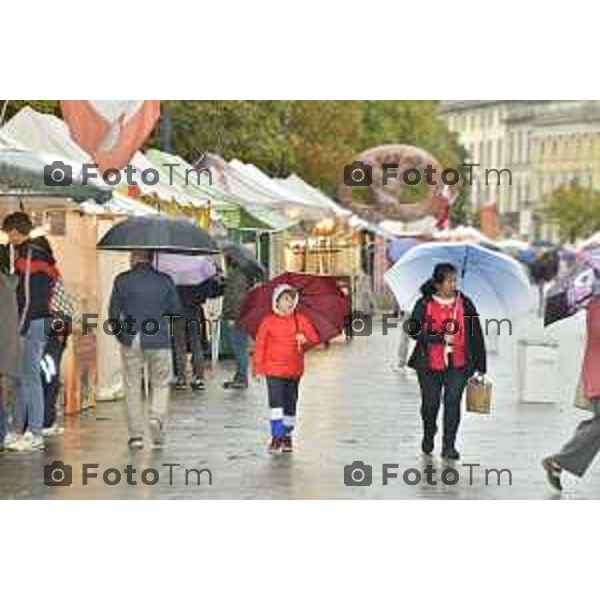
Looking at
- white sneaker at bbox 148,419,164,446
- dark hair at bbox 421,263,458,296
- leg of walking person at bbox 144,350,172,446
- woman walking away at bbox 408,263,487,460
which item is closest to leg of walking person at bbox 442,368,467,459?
woman walking away at bbox 408,263,487,460

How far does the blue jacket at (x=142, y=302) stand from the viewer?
12.4 metres

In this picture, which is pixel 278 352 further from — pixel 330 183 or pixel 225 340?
pixel 330 183

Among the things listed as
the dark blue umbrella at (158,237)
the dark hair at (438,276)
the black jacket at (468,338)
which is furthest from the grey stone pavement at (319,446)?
the dark blue umbrella at (158,237)

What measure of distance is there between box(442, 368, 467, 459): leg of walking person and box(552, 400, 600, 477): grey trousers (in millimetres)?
1336

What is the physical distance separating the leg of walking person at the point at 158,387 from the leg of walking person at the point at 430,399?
5.85 ft

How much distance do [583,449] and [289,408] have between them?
99.9 inches

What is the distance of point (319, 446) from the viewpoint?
13398 millimetres

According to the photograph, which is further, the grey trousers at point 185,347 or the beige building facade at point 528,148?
the beige building facade at point 528,148

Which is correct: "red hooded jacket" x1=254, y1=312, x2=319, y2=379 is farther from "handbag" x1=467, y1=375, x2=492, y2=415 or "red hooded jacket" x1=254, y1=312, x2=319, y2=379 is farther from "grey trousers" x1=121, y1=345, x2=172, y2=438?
"handbag" x1=467, y1=375, x2=492, y2=415

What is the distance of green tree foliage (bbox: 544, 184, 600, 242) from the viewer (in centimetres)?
6719

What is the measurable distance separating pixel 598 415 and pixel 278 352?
8.37 feet

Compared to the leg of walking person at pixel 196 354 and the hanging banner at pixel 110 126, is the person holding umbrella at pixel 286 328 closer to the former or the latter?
the hanging banner at pixel 110 126
